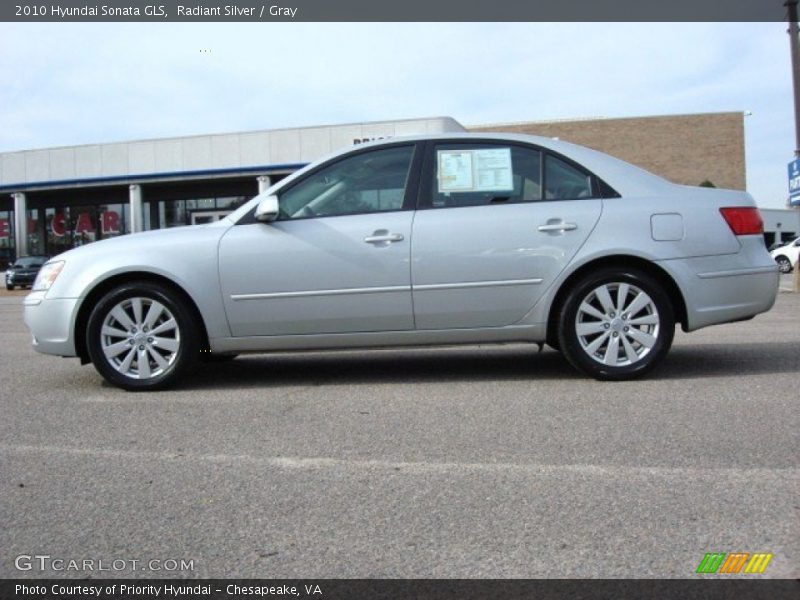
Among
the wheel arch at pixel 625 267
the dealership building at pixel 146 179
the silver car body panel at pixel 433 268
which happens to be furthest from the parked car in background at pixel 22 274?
the wheel arch at pixel 625 267

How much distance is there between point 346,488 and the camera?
3160mm

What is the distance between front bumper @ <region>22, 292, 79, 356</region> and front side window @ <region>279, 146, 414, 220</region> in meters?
1.57

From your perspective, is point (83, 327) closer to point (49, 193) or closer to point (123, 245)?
point (123, 245)

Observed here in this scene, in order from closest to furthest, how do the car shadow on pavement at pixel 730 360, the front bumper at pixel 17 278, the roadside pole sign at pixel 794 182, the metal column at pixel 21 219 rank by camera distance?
the car shadow on pavement at pixel 730 360 → the roadside pole sign at pixel 794 182 → the front bumper at pixel 17 278 → the metal column at pixel 21 219

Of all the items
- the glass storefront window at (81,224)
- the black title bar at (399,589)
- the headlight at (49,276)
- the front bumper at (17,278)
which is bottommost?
the black title bar at (399,589)

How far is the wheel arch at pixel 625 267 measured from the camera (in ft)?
16.4

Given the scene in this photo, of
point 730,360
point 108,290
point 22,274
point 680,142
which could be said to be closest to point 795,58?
point 730,360

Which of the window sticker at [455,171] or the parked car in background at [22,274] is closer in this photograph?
the window sticker at [455,171]

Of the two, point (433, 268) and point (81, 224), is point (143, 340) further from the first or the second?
point (81, 224)

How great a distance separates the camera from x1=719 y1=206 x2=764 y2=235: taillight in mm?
5051

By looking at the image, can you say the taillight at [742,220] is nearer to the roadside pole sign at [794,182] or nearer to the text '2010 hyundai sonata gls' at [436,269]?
the text '2010 hyundai sonata gls' at [436,269]

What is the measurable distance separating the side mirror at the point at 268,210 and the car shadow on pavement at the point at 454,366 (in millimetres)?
1180

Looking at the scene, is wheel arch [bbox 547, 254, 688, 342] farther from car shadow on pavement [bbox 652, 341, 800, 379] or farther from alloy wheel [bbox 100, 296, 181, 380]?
alloy wheel [bbox 100, 296, 181, 380]

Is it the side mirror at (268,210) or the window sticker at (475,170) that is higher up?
the window sticker at (475,170)
